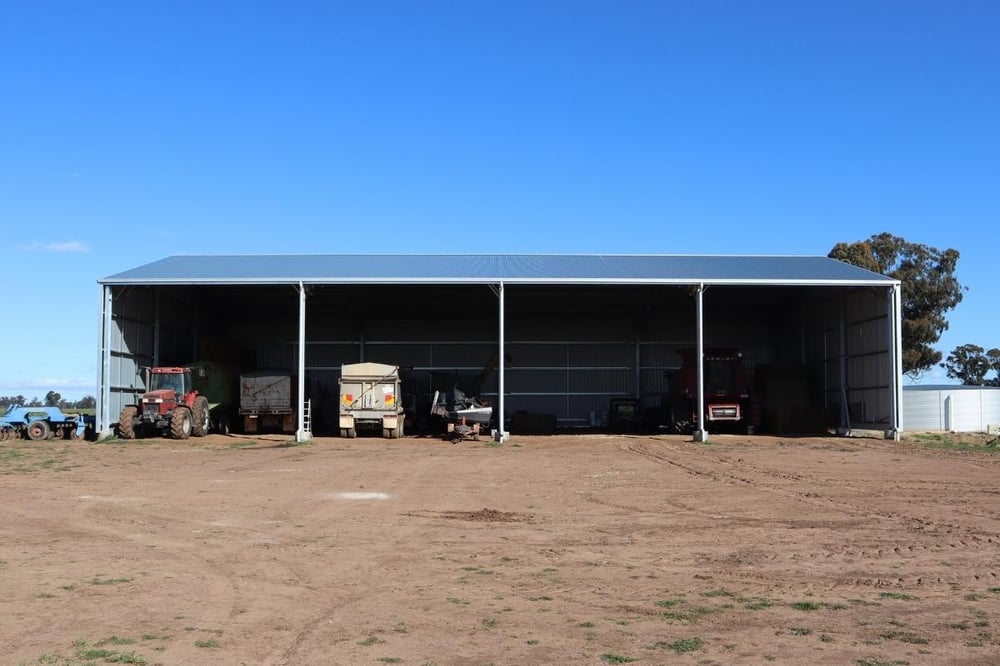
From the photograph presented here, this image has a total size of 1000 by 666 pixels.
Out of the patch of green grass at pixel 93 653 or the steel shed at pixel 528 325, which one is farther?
the steel shed at pixel 528 325

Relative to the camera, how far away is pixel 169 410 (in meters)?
34.6

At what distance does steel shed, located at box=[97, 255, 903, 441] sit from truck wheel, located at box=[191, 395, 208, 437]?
3.35m

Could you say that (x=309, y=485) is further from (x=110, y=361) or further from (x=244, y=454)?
(x=110, y=361)

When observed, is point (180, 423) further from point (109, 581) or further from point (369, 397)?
point (109, 581)

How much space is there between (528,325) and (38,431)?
22374 millimetres

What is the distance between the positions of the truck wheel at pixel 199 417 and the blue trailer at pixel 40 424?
445 cm

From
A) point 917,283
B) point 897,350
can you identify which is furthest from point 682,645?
point 917,283

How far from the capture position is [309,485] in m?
20.3

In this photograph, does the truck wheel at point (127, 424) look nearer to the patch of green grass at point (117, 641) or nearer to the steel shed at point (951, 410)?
the patch of green grass at point (117, 641)

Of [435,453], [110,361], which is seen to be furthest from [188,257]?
[435,453]

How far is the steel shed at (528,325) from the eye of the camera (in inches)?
1529

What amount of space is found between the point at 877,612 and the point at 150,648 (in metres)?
6.48

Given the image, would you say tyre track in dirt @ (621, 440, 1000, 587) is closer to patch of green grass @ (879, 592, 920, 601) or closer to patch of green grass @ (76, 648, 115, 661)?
patch of green grass @ (879, 592, 920, 601)

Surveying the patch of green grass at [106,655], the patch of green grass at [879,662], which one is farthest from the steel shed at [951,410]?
the patch of green grass at [106,655]
